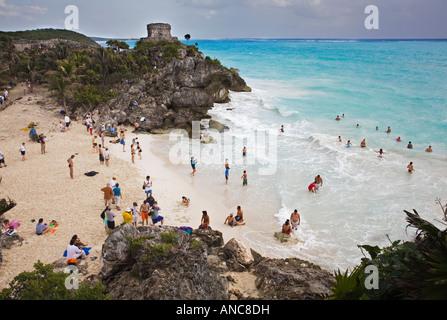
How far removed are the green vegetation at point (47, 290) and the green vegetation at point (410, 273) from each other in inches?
193

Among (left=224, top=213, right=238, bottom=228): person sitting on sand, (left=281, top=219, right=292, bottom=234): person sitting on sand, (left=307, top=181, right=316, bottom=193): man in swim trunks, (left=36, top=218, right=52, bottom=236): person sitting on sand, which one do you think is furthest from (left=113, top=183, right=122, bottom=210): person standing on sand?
(left=307, top=181, right=316, bottom=193): man in swim trunks

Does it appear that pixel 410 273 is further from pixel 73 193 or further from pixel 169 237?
pixel 73 193

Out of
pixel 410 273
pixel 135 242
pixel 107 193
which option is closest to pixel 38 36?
pixel 107 193

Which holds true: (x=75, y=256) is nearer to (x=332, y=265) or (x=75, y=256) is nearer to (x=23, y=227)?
(x=23, y=227)

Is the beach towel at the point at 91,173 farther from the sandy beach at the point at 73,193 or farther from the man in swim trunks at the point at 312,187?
the man in swim trunks at the point at 312,187

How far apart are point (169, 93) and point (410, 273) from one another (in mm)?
30229

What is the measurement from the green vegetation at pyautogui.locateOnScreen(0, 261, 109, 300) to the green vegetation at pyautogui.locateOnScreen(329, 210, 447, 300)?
4.89 meters

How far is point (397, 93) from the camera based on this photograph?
4500 centimetres

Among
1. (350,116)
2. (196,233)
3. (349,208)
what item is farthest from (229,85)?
(196,233)

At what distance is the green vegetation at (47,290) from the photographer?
6.05 m

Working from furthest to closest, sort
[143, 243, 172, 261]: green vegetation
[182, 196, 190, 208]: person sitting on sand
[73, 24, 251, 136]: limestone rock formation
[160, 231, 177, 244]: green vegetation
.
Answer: [73, 24, 251, 136]: limestone rock formation → [182, 196, 190, 208]: person sitting on sand → [160, 231, 177, 244]: green vegetation → [143, 243, 172, 261]: green vegetation

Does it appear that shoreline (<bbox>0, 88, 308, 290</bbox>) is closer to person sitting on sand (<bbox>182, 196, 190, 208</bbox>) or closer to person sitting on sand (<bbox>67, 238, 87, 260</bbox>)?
person sitting on sand (<bbox>182, 196, 190, 208</bbox>)

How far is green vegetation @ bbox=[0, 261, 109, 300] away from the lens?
6.05 meters
